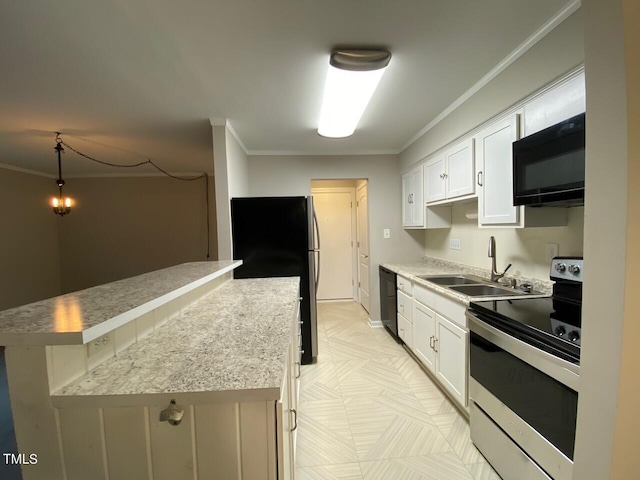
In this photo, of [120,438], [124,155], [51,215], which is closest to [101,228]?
[51,215]

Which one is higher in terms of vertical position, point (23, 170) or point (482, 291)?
point (23, 170)

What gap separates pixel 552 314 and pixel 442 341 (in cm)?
85

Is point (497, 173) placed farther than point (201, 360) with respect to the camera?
Yes

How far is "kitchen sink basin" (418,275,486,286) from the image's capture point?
2338 mm

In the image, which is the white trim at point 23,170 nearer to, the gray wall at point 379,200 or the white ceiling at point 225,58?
the white ceiling at point 225,58

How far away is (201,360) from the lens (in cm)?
91

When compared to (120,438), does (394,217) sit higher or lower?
higher

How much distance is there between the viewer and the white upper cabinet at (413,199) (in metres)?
3.10

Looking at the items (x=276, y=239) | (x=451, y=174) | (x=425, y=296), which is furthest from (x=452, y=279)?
(x=276, y=239)

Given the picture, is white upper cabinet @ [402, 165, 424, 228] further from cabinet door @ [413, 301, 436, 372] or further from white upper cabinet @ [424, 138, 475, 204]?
cabinet door @ [413, 301, 436, 372]

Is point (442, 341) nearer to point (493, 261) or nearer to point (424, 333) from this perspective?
point (424, 333)

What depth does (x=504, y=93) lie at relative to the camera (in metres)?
1.77

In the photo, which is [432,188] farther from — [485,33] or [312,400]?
[312,400]

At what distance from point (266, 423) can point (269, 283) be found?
1511mm
